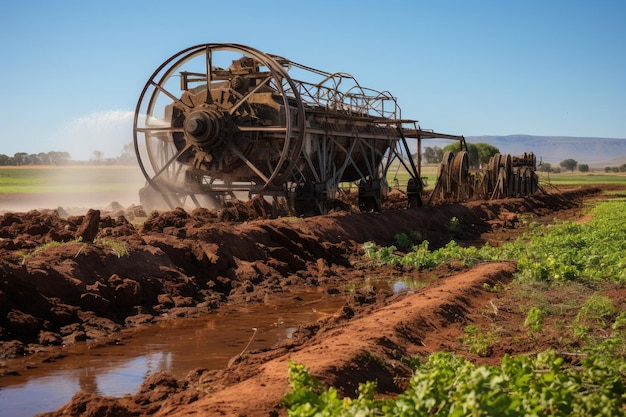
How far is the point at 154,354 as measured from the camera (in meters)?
10.4

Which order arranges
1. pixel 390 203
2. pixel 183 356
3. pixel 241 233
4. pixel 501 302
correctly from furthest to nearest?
pixel 390 203
pixel 241 233
pixel 501 302
pixel 183 356

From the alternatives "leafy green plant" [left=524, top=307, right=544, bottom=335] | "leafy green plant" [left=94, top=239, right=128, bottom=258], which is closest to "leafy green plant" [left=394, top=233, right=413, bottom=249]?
"leafy green plant" [left=94, top=239, right=128, bottom=258]

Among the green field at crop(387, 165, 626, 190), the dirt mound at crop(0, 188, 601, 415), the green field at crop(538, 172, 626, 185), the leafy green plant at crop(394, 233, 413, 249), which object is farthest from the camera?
the green field at crop(538, 172, 626, 185)

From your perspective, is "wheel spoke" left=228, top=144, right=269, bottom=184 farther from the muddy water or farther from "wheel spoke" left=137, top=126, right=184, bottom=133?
the muddy water

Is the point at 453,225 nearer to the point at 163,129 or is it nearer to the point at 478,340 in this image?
the point at 163,129

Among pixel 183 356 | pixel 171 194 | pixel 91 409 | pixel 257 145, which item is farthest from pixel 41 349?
pixel 171 194

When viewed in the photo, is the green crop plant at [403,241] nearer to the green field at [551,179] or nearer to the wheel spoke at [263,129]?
the wheel spoke at [263,129]

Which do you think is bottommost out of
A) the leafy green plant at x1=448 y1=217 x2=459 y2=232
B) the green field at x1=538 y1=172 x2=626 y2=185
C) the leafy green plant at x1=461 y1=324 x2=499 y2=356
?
the green field at x1=538 y1=172 x2=626 y2=185

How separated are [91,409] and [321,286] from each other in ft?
30.8

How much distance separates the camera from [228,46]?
23469 millimetres

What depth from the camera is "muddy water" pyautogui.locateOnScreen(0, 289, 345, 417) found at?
28.3ft

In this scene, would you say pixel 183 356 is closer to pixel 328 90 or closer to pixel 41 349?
pixel 41 349

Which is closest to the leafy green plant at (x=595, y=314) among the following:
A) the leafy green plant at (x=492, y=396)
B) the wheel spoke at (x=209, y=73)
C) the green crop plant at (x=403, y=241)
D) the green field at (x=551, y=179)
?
the leafy green plant at (x=492, y=396)

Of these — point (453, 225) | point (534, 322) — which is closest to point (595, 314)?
point (534, 322)
